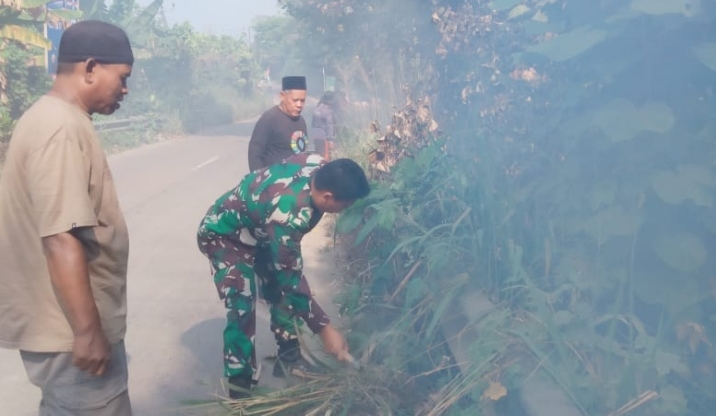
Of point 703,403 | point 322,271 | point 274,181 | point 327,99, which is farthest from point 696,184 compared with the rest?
point 327,99

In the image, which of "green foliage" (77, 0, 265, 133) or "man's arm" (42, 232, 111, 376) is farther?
"green foliage" (77, 0, 265, 133)

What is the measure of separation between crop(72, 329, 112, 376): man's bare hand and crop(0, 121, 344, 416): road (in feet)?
5.05

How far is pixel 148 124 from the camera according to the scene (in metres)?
25.8

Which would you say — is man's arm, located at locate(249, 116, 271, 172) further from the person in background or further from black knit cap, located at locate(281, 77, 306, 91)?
the person in background

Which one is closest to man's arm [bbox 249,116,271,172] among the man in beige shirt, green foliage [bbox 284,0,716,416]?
green foliage [bbox 284,0,716,416]

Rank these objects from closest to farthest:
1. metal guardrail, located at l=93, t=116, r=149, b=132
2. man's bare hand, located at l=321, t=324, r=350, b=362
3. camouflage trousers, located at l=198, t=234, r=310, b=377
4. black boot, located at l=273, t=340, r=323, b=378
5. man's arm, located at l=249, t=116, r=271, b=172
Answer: man's bare hand, located at l=321, t=324, r=350, b=362 < camouflage trousers, located at l=198, t=234, r=310, b=377 < black boot, located at l=273, t=340, r=323, b=378 < man's arm, located at l=249, t=116, r=271, b=172 < metal guardrail, located at l=93, t=116, r=149, b=132

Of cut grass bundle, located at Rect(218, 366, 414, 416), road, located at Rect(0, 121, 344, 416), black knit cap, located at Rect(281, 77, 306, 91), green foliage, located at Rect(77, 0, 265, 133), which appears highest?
black knit cap, located at Rect(281, 77, 306, 91)

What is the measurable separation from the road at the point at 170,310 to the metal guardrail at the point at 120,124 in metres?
8.18

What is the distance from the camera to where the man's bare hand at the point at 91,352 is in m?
2.39

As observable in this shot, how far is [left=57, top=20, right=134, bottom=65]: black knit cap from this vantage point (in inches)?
99.2

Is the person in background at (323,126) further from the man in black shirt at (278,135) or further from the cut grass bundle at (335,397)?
the cut grass bundle at (335,397)

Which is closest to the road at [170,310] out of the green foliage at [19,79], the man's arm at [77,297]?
the man's arm at [77,297]

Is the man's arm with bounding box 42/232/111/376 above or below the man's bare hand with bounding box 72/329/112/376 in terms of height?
above

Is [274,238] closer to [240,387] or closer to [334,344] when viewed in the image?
[334,344]
